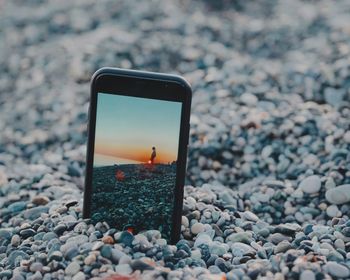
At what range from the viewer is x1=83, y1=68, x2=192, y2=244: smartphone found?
2836 mm

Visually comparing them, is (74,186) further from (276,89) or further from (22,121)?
(276,89)

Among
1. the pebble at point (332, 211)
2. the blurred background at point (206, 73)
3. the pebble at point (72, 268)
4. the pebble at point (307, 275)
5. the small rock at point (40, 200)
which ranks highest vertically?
the blurred background at point (206, 73)

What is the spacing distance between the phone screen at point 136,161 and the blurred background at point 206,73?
1217 mm

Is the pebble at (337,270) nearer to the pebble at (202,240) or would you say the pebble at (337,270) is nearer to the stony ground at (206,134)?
the stony ground at (206,134)

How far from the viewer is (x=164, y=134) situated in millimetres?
2861

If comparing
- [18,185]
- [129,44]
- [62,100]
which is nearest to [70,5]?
[129,44]

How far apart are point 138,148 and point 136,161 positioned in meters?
0.06

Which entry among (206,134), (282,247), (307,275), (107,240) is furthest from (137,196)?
(206,134)

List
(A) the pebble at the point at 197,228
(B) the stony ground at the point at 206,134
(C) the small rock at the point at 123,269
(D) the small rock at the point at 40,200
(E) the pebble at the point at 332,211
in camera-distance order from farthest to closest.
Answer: (D) the small rock at the point at 40,200
(E) the pebble at the point at 332,211
(A) the pebble at the point at 197,228
(B) the stony ground at the point at 206,134
(C) the small rock at the point at 123,269

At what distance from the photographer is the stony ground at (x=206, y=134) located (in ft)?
8.84

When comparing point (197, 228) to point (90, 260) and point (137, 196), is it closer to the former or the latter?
point (137, 196)

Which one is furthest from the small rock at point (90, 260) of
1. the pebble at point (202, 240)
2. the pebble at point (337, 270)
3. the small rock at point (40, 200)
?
the small rock at point (40, 200)

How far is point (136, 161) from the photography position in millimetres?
2910

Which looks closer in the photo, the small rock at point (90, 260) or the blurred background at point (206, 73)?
the small rock at point (90, 260)
